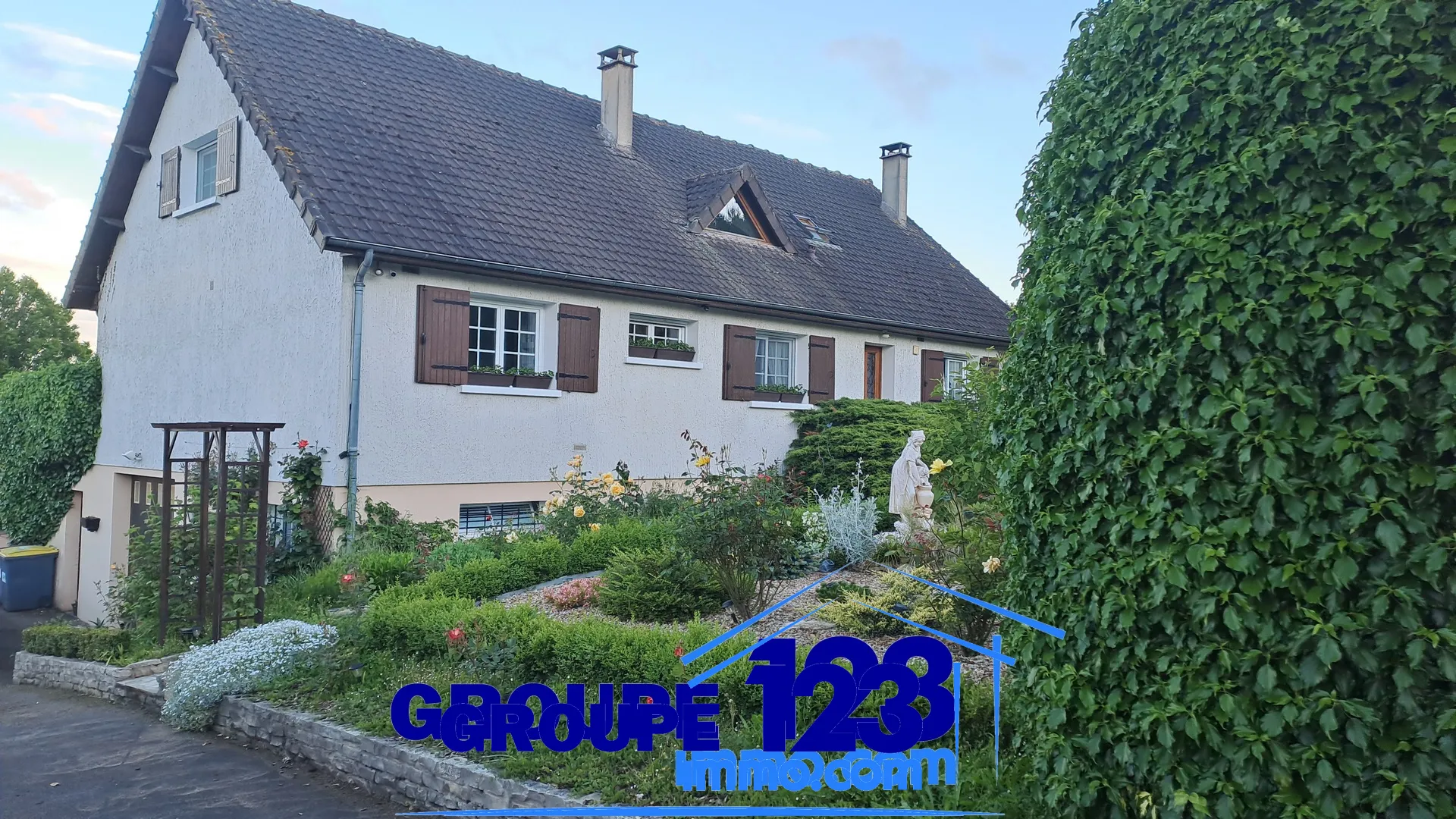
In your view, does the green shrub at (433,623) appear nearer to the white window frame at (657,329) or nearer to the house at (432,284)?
the house at (432,284)

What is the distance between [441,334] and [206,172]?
5517 mm

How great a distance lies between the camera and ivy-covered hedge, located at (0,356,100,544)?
17594mm

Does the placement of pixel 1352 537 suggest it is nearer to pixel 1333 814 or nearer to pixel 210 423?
pixel 1333 814

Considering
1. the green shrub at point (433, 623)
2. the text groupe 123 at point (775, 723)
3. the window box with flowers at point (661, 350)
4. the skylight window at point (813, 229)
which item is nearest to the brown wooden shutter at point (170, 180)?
the window box with flowers at point (661, 350)

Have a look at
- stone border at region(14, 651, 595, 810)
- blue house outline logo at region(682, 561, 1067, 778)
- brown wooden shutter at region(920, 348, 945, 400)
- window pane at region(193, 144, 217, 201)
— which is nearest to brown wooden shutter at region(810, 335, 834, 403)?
brown wooden shutter at region(920, 348, 945, 400)

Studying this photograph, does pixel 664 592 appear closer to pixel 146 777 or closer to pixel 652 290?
pixel 146 777

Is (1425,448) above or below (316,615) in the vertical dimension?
above

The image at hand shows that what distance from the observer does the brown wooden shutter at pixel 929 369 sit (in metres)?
18.8

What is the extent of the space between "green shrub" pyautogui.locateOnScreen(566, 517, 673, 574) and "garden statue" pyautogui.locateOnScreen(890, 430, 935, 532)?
2.17 meters

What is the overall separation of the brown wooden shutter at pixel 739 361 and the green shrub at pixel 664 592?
7351 millimetres

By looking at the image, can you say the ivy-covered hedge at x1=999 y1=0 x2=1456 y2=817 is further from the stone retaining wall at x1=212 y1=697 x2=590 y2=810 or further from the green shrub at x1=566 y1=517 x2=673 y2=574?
the green shrub at x1=566 y1=517 x2=673 y2=574

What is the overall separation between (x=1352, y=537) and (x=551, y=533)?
9090 millimetres

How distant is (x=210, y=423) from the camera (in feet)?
29.3

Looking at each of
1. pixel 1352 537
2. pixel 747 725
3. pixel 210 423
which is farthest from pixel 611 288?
pixel 1352 537
